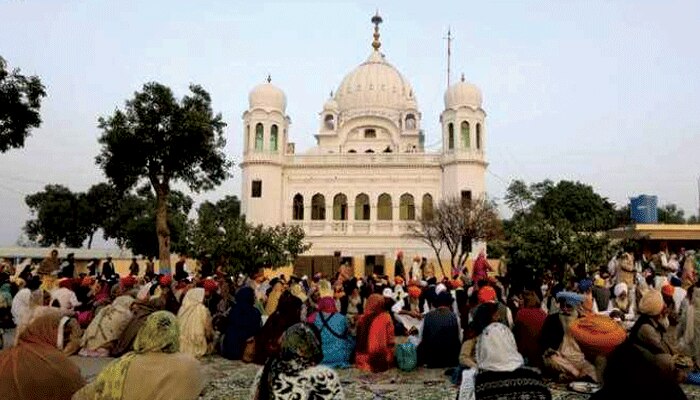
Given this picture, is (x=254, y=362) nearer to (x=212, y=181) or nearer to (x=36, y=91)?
(x=36, y=91)

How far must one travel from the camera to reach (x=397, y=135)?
37344 millimetres

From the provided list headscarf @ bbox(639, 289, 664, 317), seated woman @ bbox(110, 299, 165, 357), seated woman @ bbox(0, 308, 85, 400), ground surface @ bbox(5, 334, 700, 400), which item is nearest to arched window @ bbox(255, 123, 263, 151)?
seated woman @ bbox(110, 299, 165, 357)

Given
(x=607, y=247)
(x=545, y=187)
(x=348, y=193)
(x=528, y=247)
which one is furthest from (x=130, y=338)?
(x=545, y=187)

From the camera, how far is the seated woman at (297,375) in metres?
3.33

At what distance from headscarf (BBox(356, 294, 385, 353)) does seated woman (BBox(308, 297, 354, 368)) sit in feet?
0.64

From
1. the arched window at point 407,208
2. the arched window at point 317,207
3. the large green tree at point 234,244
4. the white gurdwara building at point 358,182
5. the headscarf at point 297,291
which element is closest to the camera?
the headscarf at point 297,291

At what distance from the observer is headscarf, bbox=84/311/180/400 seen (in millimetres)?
3459

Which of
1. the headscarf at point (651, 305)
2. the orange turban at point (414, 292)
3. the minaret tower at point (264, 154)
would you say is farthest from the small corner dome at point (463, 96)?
the headscarf at point (651, 305)

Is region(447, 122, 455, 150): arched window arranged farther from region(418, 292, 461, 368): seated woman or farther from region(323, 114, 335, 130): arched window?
region(418, 292, 461, 368): seated woman

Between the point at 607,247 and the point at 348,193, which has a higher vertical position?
the point at 348,193

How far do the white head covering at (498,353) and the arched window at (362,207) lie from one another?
2858 centimetres

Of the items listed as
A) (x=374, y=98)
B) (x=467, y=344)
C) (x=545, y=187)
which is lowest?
(x=467, y=344)

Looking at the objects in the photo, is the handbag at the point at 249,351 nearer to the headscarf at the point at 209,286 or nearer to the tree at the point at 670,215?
the headscarf at the point at 209,286

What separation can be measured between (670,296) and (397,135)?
92.3ft
